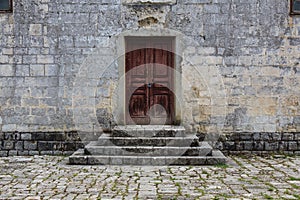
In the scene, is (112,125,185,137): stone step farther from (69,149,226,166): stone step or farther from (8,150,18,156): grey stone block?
(8,150,18,156): grey stone block

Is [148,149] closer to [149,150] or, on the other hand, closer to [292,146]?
[149,150]

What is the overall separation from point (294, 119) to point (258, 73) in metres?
1.11

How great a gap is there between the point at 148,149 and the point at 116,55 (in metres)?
1.92

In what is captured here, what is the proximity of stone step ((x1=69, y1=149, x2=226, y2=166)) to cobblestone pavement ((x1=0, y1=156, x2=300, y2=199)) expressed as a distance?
7.5 inches

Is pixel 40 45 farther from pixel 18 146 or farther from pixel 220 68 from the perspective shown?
pixel 220 68

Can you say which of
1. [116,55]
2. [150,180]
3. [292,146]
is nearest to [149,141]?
[150,180]

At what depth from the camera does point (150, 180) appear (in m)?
5.48

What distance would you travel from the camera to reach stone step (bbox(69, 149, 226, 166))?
657 cm

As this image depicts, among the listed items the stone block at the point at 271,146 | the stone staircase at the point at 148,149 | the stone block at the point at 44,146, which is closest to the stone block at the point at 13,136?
the stone block at the point at 44,146

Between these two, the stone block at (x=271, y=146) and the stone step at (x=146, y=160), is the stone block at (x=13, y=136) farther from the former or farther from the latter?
the stone block at (x=271, y=146)

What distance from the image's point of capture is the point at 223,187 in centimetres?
508

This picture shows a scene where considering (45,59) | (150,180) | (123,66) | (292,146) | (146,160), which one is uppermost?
(45,59)

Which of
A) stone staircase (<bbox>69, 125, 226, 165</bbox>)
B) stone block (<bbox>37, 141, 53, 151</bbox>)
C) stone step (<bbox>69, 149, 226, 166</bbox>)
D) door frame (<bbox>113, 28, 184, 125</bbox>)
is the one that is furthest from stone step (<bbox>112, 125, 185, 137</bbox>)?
stone block (<bbox>37, 141, 53, 151</bbox>)

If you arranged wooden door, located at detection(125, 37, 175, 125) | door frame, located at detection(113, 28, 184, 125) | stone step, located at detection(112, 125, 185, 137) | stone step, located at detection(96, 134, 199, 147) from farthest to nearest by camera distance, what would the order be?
wooden door, located at detection(125, 37, 175, 125) → door frame, located at detection(113, 28, 184, 125) → stone step, located at detection(112, 125, 185, 137) → stone step, located at detection(96, 134, 199, 147)
